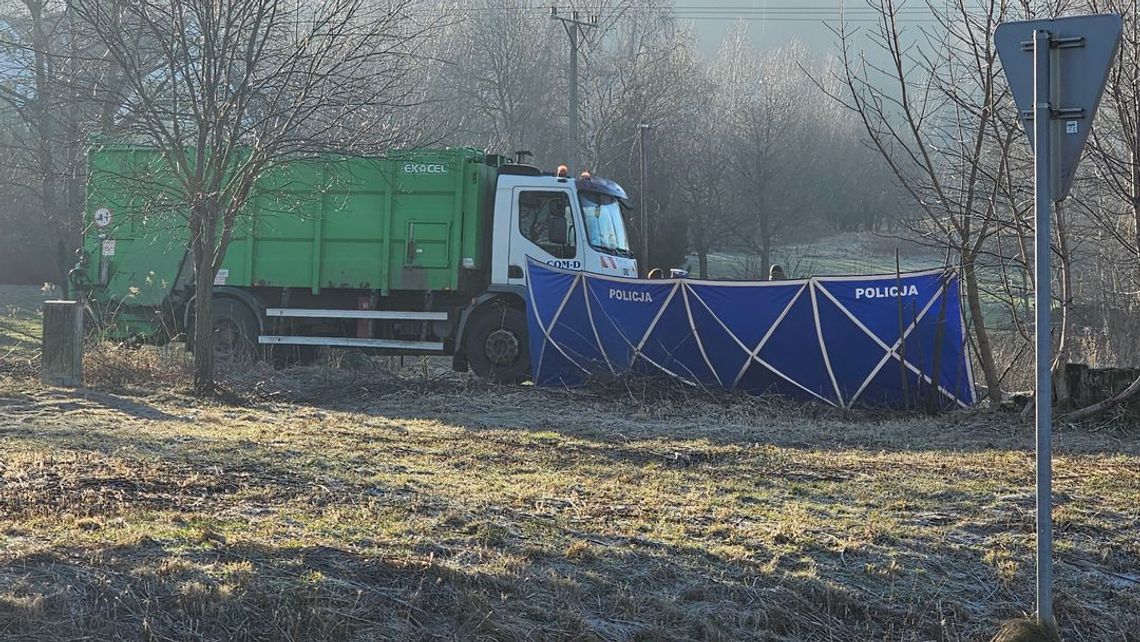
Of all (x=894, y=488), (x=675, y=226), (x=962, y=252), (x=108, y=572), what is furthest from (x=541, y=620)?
(x=675, y=226)

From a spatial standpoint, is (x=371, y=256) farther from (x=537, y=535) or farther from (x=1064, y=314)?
(x=537, y=535)

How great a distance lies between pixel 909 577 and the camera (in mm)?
5309

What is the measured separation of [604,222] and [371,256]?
3533mm

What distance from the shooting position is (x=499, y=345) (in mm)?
15945

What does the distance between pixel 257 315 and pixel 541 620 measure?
1345 centimetres

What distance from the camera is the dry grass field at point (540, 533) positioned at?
14.3 feet

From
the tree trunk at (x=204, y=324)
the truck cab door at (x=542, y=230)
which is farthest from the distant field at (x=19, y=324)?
the truck cab door at (x=542, y=230)

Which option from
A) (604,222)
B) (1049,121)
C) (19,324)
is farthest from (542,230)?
(19,324)

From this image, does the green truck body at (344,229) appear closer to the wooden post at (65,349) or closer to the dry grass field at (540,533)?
the wooden post at (65,349)

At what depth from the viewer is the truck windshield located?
16.3 metres

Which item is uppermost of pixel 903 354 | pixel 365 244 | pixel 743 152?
pixel 743 152

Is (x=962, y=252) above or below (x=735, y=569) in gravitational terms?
above

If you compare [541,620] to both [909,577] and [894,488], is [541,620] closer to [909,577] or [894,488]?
[909,577]

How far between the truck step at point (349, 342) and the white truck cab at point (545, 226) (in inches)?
58.8
